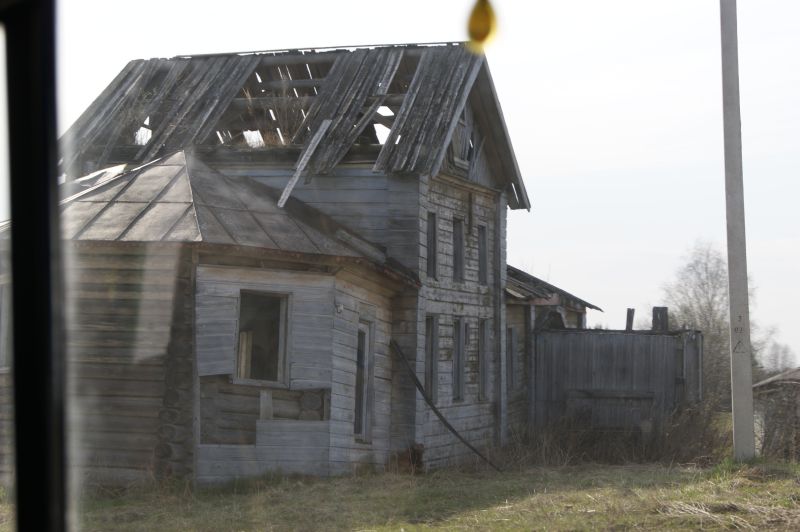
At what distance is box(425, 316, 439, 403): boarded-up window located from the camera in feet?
59.1

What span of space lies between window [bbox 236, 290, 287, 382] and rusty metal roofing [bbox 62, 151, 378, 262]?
4.63ft

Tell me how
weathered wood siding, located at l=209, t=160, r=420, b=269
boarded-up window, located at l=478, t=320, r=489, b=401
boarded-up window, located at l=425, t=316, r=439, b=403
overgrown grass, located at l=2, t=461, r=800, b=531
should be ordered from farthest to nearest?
boarded-up window, located at l=478, t=320, r=489, b=401 < boarded-up window, located at l=425, t=316, r=439, b=403 < weathered wood siding, located at l=209, t=160, r=420, b=269 < overgrown grass, located at l=2, t=461, r=800, b=531

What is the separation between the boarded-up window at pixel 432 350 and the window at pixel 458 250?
1.44 m

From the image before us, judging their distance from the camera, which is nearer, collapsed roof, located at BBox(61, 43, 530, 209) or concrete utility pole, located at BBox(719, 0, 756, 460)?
concrete utility pole, located at BBox(719, 0, 756, 460)

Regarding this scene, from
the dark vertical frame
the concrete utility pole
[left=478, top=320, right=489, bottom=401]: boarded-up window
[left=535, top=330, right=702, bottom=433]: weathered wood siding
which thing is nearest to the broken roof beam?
[left=478, top=320, right=489, bottom=401]: boarded-up window

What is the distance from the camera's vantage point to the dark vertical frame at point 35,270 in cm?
412

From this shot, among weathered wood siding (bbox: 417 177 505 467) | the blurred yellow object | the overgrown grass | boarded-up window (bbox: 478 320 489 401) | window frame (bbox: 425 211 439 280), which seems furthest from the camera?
boarded-up window (bbox: 478 320 489 401)

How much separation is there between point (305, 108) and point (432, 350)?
490 cm

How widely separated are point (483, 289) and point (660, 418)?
4.13 m

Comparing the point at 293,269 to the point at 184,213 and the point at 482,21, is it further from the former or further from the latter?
the point at 482,21

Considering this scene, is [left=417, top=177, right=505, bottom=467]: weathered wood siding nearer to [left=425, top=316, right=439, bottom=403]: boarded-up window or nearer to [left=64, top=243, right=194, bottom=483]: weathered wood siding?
[left=425, top=316, right=439, bottom=403]: boarded-up window

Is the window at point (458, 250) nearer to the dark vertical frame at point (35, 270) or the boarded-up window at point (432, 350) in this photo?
the boarded-up window at point (432, 350)

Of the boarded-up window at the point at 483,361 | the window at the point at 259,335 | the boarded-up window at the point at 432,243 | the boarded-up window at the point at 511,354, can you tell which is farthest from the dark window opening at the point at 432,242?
the boarded-up window at the point at 511,354

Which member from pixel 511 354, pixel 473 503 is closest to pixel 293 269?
pixel 473 503
